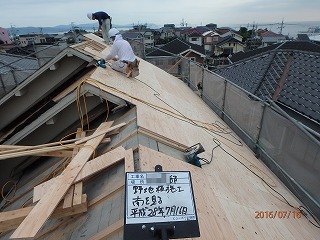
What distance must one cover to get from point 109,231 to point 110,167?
1.16 meters

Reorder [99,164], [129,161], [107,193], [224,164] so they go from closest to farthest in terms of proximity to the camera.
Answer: [107,193] → [129,161] → [99,164] → [224,164]

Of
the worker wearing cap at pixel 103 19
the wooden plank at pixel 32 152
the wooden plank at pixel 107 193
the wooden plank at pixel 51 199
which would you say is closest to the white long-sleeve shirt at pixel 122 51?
the worker wearing cap at pixel 103 19

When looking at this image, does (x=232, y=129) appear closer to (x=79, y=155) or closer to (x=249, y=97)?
(x=249, y=97)

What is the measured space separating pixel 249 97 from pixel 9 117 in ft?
23.7

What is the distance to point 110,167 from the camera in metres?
3.49

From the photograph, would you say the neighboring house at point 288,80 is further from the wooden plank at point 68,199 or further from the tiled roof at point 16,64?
the tiled roof at point 16,64

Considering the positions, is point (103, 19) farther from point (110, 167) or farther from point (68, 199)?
point (68, 199)

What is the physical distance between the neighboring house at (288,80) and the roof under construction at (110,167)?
1.70 m

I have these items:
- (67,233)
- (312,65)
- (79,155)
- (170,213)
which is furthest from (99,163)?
(312,65)

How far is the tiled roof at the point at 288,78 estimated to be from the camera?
20.6 feet

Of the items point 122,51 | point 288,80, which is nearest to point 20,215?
point 122,51

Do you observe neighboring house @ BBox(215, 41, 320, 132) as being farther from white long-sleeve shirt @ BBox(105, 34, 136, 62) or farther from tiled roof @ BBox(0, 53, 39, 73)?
tiled roof @ BBox(0, 53, 39, 73)

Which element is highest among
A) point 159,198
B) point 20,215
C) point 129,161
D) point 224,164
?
point 159,198
